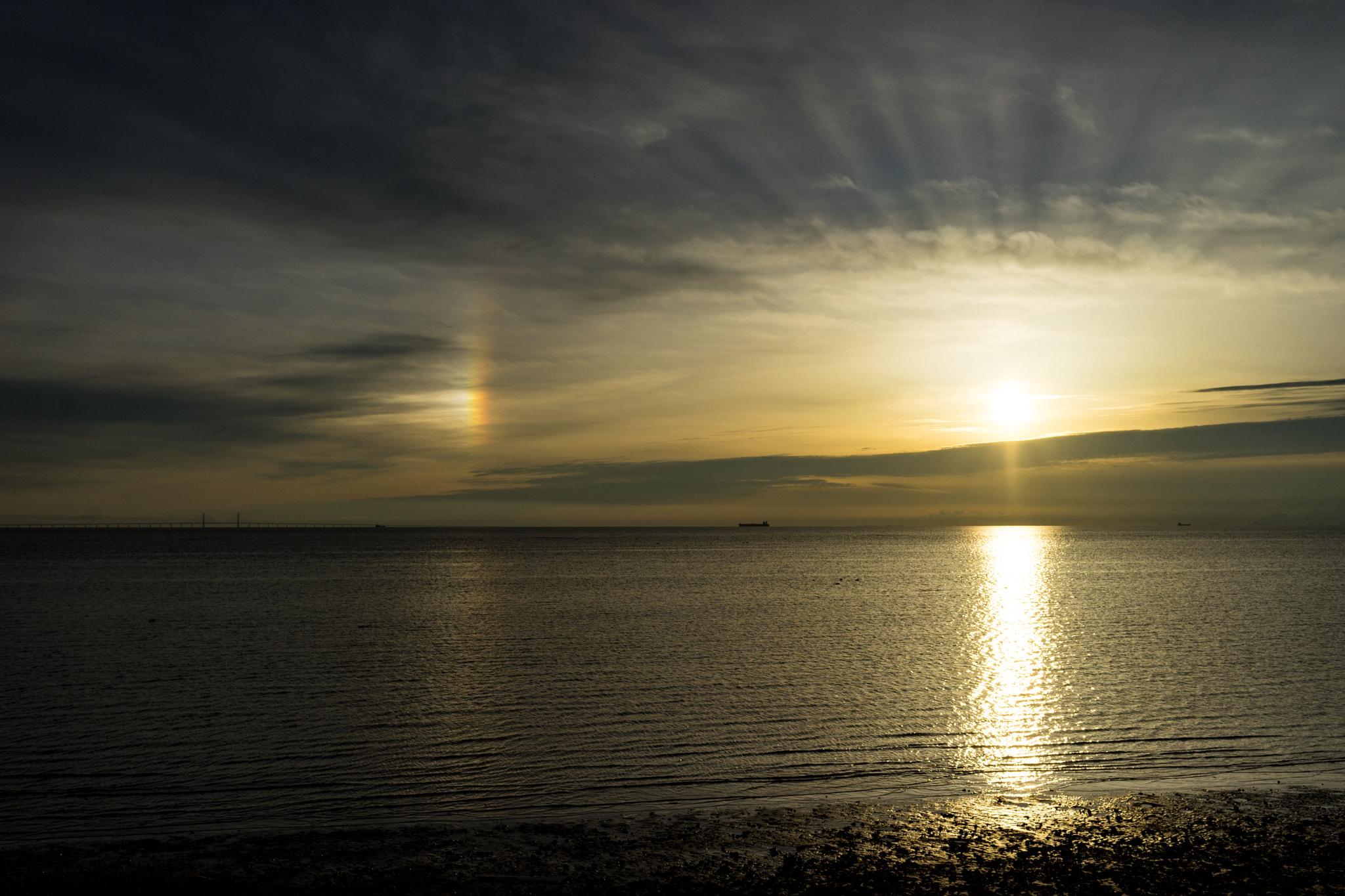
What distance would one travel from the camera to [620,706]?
112 ft

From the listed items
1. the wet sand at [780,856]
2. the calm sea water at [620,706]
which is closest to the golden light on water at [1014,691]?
the calm sea water at [620,706]

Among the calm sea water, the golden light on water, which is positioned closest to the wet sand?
the calm sea water

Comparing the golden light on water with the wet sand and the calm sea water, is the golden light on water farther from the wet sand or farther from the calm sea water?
the wet sand

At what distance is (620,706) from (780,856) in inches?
688

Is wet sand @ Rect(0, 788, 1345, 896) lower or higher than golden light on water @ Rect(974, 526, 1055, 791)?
higher

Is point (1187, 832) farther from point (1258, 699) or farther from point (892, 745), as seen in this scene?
point (1258, 699)

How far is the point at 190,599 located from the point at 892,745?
264ft

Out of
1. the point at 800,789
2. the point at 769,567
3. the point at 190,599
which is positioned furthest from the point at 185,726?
the point at 769,567

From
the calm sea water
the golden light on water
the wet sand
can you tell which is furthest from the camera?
the golden light on water

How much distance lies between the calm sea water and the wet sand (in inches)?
82.1

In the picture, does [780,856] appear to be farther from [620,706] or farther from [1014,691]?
[1014,691]

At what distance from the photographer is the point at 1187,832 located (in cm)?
1839

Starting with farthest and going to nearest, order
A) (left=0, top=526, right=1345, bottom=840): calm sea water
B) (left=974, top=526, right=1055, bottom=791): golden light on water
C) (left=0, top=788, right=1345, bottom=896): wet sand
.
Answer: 1. (left=974, top=526, right=1055, bottom=791): golden light on water
2. (left=0, top=526, right=1345, bottom=840): calm sea water
3. (left=0, top=788, right=1345, bottom=896): wet sand

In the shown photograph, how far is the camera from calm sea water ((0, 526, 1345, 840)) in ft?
75.9
